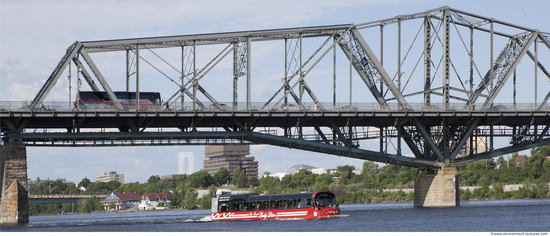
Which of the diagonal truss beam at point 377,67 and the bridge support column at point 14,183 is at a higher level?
the diagonal truss beam at point 377,67

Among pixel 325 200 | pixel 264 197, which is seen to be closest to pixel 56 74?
pixel 264 197

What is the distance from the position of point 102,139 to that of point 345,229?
36.0 meters

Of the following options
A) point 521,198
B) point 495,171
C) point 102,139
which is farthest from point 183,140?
point 495,171

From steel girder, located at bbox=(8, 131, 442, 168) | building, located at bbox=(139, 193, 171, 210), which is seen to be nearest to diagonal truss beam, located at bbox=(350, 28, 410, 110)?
steel girder, located at bbox=(8, 131, 442, 168)

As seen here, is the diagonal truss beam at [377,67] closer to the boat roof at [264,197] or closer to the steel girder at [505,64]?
the steel girder at [505,64]

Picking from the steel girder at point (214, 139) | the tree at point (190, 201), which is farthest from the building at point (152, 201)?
the steel girder at point (214, 139)

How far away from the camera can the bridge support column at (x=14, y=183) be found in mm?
71312

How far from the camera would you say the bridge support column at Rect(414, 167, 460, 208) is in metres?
84.3

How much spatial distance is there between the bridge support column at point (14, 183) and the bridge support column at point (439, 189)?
164ft

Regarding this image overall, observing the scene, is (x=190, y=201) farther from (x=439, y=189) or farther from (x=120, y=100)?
(x=439, y=189)

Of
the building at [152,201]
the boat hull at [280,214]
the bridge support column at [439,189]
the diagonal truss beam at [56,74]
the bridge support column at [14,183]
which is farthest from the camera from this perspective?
the building at [152,201]

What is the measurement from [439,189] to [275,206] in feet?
91.5

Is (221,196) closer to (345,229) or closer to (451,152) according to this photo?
(345,229)

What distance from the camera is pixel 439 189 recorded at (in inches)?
3366
